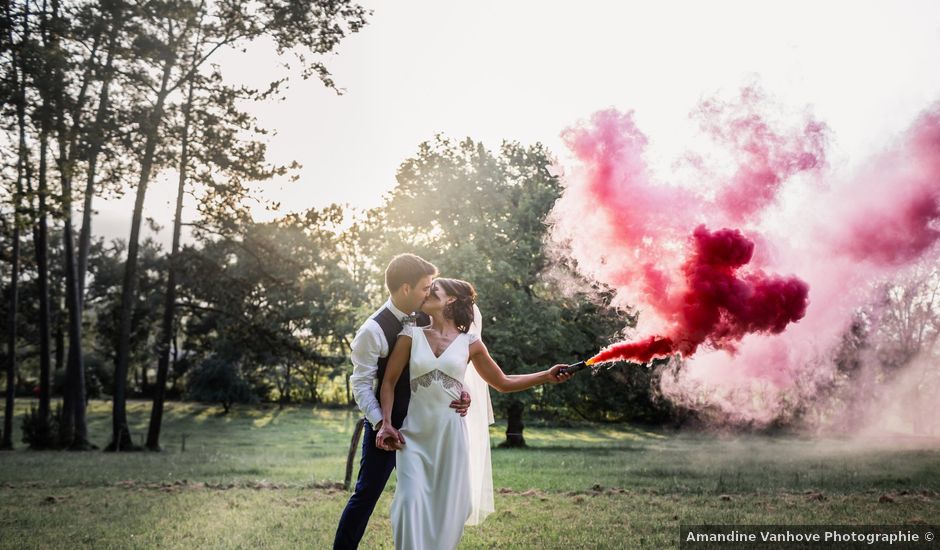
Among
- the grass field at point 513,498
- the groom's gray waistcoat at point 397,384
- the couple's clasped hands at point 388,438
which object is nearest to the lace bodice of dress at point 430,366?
the groom's gray waistcoat at point 397,384

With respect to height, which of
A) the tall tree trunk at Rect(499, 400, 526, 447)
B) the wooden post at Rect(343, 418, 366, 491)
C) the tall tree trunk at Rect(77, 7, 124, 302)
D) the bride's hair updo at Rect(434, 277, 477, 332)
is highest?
the tall tree trunk at Rect(77, 7, 124, 302)

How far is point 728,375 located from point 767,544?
14.0 feet

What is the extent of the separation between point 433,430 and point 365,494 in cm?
77

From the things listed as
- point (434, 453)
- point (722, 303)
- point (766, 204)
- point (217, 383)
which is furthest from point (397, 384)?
point (217, 383)

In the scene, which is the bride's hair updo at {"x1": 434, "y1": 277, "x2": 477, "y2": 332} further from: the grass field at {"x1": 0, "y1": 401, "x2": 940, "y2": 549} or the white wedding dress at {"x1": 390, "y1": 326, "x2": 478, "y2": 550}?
the grass field at {"x1": 0, "y1": 401, "x2": 940, "y2": 549}

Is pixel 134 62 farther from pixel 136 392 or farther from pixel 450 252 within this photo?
pixel 136 392

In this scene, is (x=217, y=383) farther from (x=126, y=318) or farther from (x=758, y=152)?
(x=758, y=152)

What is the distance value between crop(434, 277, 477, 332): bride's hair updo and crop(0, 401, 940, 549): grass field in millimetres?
3369

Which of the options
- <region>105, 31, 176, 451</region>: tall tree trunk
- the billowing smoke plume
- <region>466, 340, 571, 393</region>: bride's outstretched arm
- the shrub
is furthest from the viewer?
the shrub

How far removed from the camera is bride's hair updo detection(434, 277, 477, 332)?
6402 millimetres

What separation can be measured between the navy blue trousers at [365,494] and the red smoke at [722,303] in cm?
218

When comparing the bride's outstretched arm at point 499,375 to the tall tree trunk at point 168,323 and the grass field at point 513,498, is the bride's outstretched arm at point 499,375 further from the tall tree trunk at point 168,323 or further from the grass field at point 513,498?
the tall tree trunk at point 168,323

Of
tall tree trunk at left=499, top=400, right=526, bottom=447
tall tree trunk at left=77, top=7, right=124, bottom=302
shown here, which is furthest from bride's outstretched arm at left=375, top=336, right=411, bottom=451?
tall tree trunk at left=499, top=400, right=526, bottom=447

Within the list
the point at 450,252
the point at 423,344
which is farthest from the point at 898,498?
the point at 450,252
